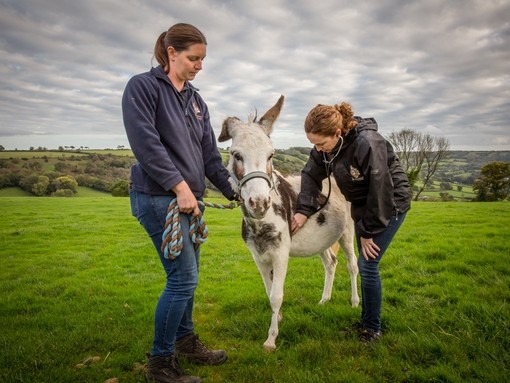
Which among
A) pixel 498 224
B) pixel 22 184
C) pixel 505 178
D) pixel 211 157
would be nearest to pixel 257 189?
pixel 211 157

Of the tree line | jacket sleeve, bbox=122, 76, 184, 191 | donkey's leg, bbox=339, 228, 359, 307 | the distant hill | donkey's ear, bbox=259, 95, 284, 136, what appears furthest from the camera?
the distant hill

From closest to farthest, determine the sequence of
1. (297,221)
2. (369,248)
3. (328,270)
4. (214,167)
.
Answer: (369,248) → (214,167) → (297,221) → (328,270)

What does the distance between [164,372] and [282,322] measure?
195cm

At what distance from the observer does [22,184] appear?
45.6m

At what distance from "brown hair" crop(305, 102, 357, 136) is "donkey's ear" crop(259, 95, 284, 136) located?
53cm

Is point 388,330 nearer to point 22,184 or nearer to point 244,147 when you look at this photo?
point 244,147

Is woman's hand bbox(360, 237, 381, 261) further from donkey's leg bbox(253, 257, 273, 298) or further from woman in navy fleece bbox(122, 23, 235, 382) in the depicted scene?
woman in navy fleece bbox(122, 23, 235, 382)

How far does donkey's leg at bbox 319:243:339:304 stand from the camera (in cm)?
536

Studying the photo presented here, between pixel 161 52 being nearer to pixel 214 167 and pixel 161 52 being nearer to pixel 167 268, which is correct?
pixel 214 167

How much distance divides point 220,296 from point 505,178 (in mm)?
47863

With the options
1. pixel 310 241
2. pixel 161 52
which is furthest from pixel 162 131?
pixel 310 241

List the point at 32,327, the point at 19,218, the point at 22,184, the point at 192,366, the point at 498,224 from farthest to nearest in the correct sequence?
the point at 22,184 < the point at 19,218 < the point at 498,224 < the point at 32,327 < the point at 192,366

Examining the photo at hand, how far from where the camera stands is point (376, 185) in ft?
10.7

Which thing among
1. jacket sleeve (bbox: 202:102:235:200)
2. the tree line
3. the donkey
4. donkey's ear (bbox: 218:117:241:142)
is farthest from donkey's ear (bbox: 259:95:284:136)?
the tree line
